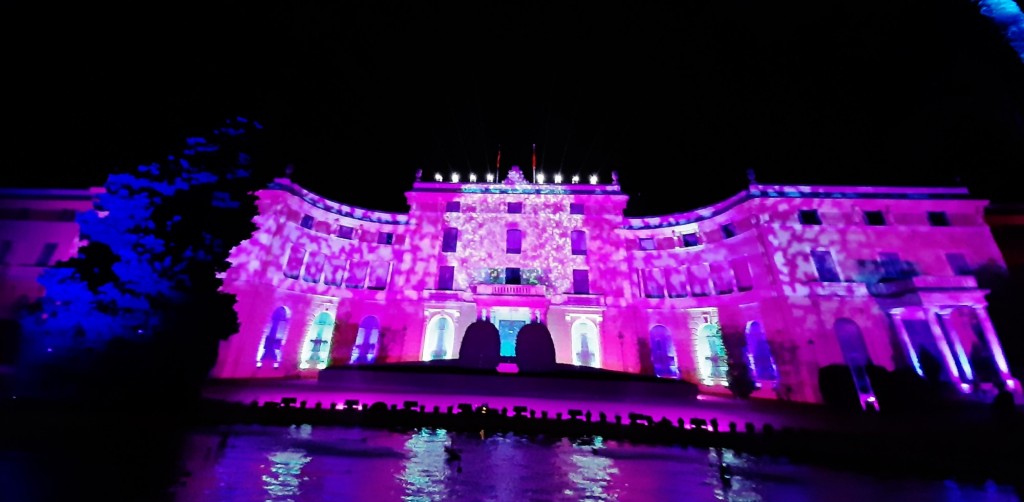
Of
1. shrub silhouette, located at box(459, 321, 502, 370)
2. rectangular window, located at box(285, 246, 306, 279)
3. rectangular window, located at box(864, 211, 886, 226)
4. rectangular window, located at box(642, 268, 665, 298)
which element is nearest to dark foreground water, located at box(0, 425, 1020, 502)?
shrub silhouette, located at box(459, 321, 502, 370)

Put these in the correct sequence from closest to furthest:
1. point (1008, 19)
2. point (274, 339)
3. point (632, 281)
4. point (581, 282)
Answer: point (1008, 19)
point (274, 339)
point (581, 282)
point (632, 281)

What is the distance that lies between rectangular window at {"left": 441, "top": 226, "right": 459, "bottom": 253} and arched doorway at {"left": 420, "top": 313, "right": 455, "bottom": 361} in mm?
5346

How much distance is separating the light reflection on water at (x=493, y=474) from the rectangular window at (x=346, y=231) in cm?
2382

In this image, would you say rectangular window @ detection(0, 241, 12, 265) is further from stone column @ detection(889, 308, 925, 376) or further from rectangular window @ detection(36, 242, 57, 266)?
stone column @ detection(889, 308, 925, 376)

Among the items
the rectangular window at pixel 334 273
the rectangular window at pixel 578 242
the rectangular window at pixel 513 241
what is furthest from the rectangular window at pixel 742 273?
the rectangular window at pixel 334 273

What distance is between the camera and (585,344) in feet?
87.1

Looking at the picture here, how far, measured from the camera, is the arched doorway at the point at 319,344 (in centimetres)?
2612

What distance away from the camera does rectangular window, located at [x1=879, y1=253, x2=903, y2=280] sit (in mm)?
23656

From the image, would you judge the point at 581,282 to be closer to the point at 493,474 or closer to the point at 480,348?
the point at 480,348

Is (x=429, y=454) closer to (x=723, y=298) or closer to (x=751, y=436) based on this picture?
(x=751, y=436)

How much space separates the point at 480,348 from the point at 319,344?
48.7ft

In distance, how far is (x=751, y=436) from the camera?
7.54 meters

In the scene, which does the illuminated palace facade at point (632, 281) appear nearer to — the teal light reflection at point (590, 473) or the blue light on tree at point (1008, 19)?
the teal light reflection at point (590, 473)

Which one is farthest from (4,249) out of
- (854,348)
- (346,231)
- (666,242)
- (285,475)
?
(854,348)
